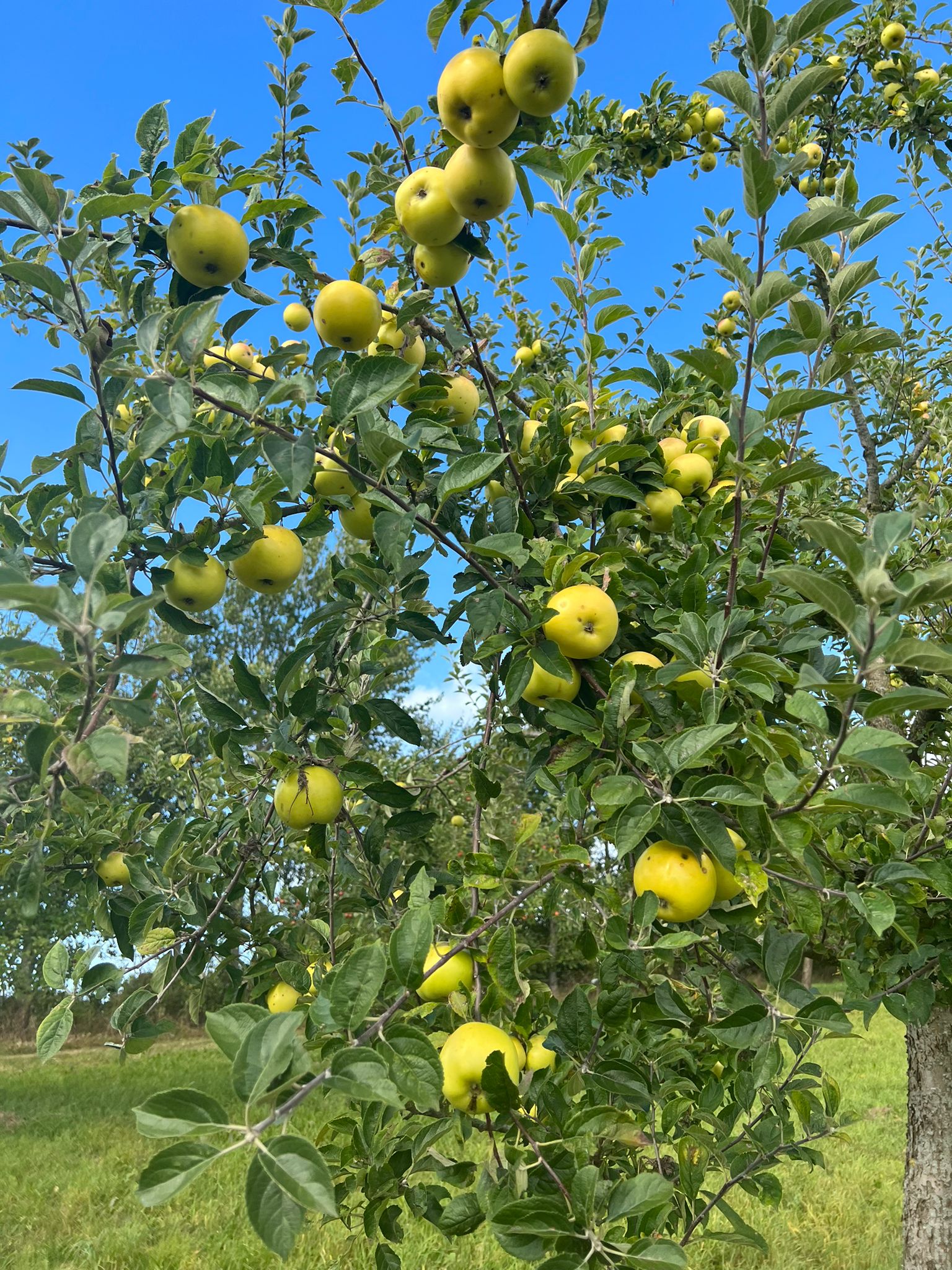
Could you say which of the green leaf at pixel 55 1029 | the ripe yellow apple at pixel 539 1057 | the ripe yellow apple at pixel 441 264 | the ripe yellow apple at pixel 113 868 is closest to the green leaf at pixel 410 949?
the ripe yellow apple at pixel 539 1057

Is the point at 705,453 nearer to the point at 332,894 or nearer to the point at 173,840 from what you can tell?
the point at 332,894

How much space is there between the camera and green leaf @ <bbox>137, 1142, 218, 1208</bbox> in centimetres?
83

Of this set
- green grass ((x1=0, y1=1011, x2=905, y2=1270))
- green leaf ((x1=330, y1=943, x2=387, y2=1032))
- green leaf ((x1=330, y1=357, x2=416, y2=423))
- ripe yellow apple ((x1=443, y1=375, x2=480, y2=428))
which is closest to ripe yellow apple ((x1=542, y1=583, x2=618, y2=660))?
green leaf ((x1=330, y1=357, x2=416, y2=423))

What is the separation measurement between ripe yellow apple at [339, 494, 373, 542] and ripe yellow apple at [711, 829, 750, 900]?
97 centimetres

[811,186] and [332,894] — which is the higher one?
[811,186]

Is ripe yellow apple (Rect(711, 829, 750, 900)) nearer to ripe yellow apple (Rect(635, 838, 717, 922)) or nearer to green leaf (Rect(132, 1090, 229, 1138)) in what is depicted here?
ripe yellow apple (Rect(635, 838, 717, 922))

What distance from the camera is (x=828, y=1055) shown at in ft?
32.6

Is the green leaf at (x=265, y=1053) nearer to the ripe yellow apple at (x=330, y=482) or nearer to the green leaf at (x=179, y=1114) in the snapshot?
the green leaf at (x=179, y=1114)

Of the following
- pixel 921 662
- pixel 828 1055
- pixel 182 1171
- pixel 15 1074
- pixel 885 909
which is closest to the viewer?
pixel 182 1171

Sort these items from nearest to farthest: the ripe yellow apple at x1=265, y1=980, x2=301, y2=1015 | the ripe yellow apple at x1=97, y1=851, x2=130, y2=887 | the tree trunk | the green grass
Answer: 1. the ripe yellow apple at x1=265, y1=980, x2=301, y2=1015
2. the ripe yellow apple at x1=97, y1=851, x2=130, y2=887
3. the tree trunk
4. the green grass

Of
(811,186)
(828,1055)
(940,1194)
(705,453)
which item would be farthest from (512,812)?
(705,453)

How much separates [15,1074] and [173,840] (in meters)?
11.5

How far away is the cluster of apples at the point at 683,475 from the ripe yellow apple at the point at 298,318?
1.11m

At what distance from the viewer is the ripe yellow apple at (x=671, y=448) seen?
6.79ft
